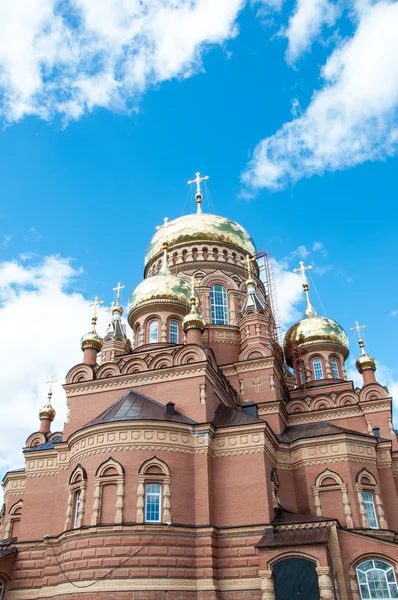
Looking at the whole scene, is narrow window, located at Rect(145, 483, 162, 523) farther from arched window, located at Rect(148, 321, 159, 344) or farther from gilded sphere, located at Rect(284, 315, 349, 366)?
gilded sphere, located at Rect(284, 315, 349, 366)

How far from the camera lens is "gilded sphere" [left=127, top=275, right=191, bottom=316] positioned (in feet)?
69.1

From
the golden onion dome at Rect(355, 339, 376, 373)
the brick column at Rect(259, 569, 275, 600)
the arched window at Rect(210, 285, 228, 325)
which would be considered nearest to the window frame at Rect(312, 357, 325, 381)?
the golden onion dome at Rect(355, 339, 376, 373)

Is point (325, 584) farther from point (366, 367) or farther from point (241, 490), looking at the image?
point (366, 367)

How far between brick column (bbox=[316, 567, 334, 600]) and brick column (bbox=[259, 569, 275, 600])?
111 centimetres

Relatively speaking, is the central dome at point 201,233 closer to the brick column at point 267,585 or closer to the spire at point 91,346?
the spire at point 91,346

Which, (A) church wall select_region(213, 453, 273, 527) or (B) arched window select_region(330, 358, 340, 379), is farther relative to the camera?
(B) arched window select_region(330, 358, 340, 379)

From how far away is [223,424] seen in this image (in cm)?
1551

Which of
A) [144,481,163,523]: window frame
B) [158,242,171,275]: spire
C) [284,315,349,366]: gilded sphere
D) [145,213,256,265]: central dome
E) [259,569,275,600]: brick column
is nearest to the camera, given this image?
[259,569,275,600]: brick column

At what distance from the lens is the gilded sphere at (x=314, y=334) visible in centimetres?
2416

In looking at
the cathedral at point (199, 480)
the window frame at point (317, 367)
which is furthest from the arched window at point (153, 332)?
the window frame at point (317, 367)

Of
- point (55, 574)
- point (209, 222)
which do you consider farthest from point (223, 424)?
point (209, 222)

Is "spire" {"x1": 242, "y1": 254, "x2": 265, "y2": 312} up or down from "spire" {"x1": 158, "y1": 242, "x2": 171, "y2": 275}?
down

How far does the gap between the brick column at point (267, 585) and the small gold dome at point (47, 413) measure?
11822mm

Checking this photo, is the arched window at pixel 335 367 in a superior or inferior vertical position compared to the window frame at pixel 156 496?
superior
